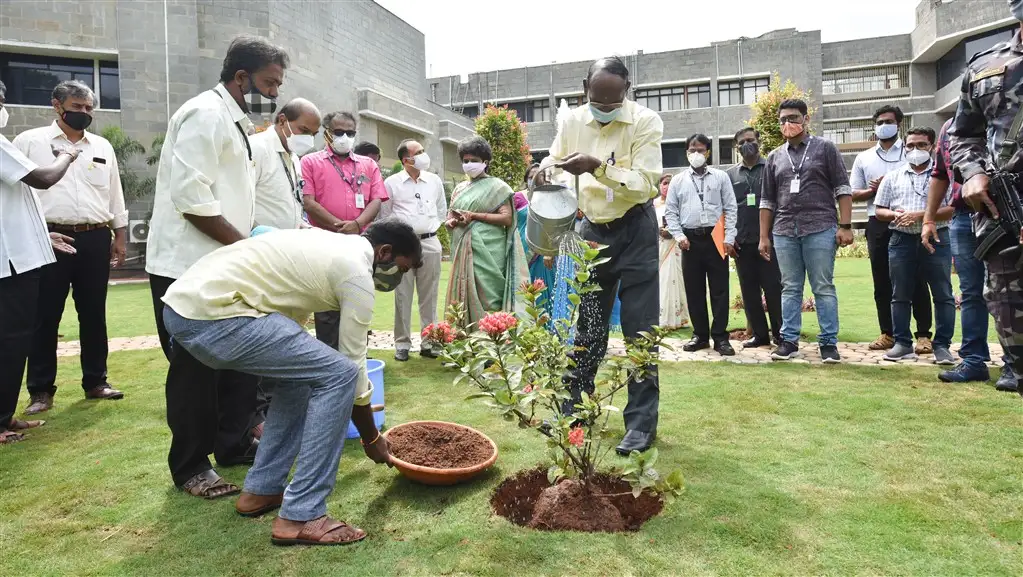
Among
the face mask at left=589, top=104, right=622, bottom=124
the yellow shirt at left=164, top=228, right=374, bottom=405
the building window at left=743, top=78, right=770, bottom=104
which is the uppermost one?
the building window at left=743, top=78, right=770, bottom=104

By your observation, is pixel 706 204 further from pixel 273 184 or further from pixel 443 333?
pixel 443 333

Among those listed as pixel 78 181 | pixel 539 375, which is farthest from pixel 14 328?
pixel 539 375

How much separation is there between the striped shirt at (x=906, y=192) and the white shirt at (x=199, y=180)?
17.8 feet

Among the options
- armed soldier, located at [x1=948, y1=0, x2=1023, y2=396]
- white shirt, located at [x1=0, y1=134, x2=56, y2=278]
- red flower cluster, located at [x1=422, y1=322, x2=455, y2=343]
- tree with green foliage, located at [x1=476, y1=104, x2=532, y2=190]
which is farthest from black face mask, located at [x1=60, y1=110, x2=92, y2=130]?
tree with green foliage, located at [x1=476, y1=104, x2=532, y2=190]

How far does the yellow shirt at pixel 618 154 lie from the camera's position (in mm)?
3518

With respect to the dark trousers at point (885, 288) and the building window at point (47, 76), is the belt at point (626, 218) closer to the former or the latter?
the dark trousers at point (885, 288)

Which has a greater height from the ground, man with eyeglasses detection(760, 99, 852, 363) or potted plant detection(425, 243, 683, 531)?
man with eyeglasses detection(760, 99, 852, 363)

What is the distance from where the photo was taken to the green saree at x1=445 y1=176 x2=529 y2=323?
629 centimetres

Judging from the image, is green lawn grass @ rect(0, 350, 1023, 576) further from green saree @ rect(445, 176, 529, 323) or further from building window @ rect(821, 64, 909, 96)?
building window @ rect(821, 64, 909, 96)

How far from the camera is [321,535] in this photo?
8.29ft

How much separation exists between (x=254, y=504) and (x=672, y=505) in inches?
73.2

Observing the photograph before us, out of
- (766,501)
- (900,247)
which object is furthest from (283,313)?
(900,247)

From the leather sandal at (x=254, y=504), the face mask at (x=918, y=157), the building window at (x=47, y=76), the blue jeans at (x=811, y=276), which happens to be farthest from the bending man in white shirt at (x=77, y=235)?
the building window at (x=47, y=76)

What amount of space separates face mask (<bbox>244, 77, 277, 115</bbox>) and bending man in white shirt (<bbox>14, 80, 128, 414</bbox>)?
1.97m
